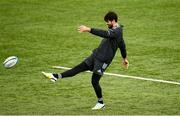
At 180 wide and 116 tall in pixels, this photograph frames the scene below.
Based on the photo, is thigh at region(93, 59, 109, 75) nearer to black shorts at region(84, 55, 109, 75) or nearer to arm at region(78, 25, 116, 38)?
black shorts at region(84, 55, 109, 75)

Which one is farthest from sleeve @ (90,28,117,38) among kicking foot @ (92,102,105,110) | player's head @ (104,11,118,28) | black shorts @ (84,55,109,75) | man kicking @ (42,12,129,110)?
kicking foot @ (92,102,105,110)

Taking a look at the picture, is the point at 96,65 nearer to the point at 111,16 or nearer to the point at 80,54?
the point at 111,16

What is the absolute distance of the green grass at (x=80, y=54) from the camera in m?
14.9

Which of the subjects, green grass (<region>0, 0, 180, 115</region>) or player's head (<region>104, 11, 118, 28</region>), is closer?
player's head (<region>104, 11, 118, 28</region>)

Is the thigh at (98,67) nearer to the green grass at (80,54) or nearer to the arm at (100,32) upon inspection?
the arm at (100,32)

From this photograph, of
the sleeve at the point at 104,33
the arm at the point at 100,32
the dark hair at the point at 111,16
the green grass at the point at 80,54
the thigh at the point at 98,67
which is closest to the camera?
the arm at the point at 100,32

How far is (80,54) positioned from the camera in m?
20.4

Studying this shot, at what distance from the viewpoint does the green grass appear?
14.9m

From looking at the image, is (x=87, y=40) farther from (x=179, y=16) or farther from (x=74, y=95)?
(x=74, y=95)

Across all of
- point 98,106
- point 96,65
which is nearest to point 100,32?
point 96,65

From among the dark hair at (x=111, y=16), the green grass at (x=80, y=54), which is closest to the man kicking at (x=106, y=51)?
the dark hair at (x=111, y=16)

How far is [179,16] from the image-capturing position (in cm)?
2538

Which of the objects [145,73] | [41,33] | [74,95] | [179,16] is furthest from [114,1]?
[74,95]

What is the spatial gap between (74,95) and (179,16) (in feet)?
35.1
